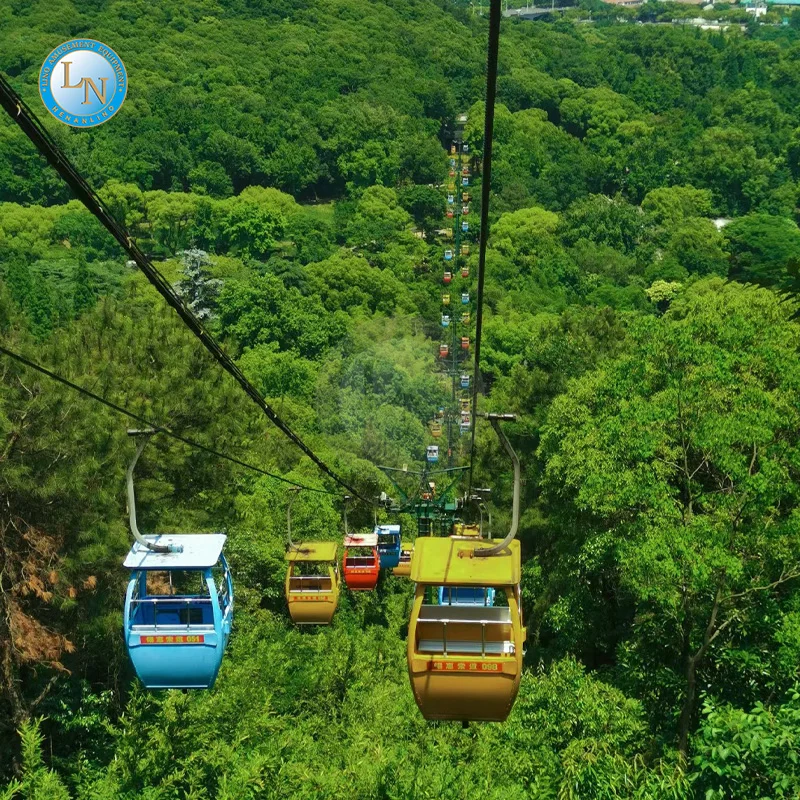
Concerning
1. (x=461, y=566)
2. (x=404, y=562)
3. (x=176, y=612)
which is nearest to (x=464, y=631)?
(x=461, y=566)

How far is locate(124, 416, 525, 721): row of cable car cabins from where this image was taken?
9.36m

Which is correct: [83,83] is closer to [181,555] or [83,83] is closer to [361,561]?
[361,561]

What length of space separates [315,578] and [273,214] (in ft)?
238

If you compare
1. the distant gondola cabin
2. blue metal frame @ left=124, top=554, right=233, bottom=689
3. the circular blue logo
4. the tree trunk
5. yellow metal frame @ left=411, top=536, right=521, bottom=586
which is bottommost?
the tree trunk

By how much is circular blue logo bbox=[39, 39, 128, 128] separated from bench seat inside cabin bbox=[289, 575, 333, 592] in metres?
68.2

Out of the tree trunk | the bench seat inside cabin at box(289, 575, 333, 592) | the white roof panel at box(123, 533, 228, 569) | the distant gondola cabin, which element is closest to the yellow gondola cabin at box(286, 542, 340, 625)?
the bench seat inside cabin at box(289, 575, 333, 592)

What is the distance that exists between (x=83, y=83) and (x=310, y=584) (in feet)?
226

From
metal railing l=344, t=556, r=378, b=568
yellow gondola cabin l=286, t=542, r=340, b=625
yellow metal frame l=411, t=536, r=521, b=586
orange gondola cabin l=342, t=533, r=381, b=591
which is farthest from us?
metal railing l=344, t=556, r=378, b=568

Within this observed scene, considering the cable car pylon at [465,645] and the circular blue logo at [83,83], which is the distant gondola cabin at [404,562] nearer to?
the cable car pylon at [465,645]

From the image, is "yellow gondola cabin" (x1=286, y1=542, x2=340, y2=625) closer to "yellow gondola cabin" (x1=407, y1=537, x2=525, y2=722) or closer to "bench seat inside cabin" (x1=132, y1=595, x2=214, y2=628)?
A: "bench seat inside cabin" (x1=132, y1=595, x2=214, y2=628)

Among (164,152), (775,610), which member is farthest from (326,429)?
(164,152)

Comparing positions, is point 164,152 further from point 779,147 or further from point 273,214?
point 779,147

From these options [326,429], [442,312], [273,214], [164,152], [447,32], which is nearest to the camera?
[326,429]

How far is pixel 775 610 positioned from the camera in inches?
621
